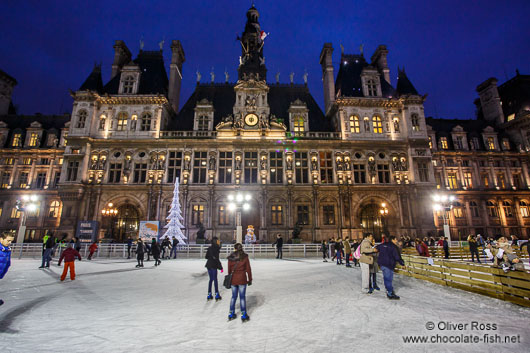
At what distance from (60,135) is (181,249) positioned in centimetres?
3010

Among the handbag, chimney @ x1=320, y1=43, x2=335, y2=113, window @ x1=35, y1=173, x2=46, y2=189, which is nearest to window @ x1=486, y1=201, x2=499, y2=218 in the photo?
chimney @ x1=320, y1=43, x2=335, y2=113

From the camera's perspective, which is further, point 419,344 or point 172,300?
point 172,300

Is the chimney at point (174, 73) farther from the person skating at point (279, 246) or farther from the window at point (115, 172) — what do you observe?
the person skating at point (279, 246)

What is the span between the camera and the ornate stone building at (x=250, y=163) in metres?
28.6

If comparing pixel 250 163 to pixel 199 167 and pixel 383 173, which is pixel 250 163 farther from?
pixel 383 173

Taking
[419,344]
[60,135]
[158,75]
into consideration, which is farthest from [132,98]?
[419,344]

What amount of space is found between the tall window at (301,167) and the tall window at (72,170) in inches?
976

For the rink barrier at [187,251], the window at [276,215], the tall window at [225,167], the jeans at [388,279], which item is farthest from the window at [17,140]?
the jeans at [388,279]

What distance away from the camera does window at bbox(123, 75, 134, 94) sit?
32.7 m

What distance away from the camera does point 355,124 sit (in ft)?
105

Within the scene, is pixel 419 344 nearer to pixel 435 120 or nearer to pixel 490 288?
pixel 490 288

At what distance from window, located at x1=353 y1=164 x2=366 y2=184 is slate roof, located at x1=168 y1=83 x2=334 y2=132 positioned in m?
6.66

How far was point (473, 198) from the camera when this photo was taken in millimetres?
34938

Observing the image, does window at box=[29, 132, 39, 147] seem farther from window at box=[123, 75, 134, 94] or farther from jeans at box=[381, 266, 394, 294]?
jeans at box=[381, 266, 394, 294]
